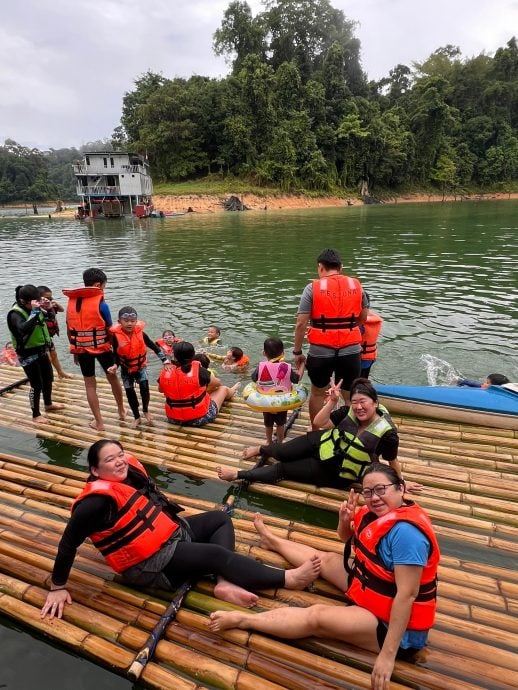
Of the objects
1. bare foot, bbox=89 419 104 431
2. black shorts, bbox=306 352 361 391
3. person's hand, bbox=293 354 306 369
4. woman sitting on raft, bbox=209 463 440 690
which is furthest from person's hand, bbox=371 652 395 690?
bare foot, bbox=89 419 104 431

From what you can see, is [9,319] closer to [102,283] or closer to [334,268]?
[102,283]

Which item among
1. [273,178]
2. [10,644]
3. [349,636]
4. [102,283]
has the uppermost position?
[273,178]

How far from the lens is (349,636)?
261 centimetres

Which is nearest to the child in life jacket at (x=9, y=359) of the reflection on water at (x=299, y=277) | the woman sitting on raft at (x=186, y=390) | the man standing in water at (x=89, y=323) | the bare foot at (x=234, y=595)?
the reflection on water at (x=299, y=277)

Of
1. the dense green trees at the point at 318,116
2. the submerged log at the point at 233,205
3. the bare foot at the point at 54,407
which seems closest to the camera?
the bare foot at the point at 54,407

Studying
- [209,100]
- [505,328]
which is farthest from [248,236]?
[209,100]

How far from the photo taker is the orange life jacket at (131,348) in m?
5.61

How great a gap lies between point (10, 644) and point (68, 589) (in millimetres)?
465

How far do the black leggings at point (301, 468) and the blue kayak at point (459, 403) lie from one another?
2.06m

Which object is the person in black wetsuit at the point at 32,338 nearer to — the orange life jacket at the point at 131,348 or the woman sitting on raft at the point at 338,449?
the orange life jacket at the point at 131,348

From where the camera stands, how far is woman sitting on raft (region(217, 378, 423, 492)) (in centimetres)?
376

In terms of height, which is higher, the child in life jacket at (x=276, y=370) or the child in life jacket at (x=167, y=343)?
the child in life jacket at (x=276, y=370)

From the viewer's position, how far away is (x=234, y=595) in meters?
3.02

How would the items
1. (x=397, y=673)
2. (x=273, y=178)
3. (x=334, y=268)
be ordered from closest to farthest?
1. (x=397, y=673)
2. (x=334, y=268)
3. (x=273, y=178)
